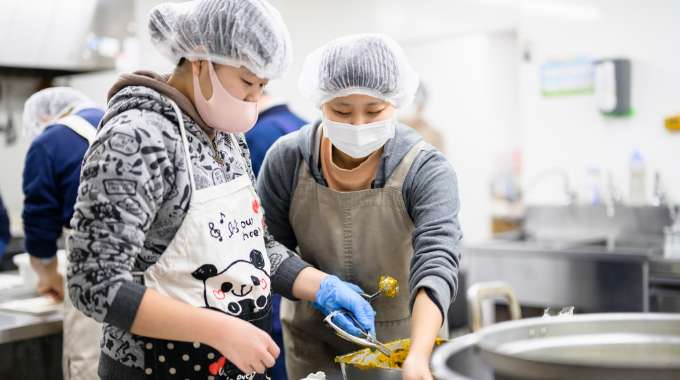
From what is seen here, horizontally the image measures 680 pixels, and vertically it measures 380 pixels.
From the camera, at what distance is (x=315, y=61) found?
69.8 inches

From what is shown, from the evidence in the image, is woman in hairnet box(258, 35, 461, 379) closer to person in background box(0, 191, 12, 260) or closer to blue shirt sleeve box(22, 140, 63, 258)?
blue shirt sleeve box(22, 140, 63, 258)

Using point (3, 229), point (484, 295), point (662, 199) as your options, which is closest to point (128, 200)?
point (484, 295)

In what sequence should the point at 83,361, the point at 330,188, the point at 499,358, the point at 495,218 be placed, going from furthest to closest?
1. the point at 495,218
2. the point at 83,361
3. the point at 330,188
4. the point at 499,358

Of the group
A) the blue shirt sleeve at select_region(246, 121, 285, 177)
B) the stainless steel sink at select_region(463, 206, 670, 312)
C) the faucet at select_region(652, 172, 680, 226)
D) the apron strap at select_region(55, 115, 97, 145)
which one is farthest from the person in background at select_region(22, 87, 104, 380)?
the faucet at select_region(652, 172, 680, 226)

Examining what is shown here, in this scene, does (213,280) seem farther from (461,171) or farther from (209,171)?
(461,171)

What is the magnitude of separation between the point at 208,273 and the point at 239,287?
A: 74mm

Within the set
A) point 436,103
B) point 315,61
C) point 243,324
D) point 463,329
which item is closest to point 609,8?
point 436,103

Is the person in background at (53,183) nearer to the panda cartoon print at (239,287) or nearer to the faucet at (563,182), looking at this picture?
the panda cartoon print at (239,287)

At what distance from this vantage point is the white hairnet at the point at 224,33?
1.34 meters

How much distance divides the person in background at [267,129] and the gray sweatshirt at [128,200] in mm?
1157

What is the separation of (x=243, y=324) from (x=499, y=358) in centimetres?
53

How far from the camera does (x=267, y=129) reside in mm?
2547

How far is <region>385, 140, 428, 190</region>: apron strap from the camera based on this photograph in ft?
5.57

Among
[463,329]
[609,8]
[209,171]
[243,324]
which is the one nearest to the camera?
[243,324]
